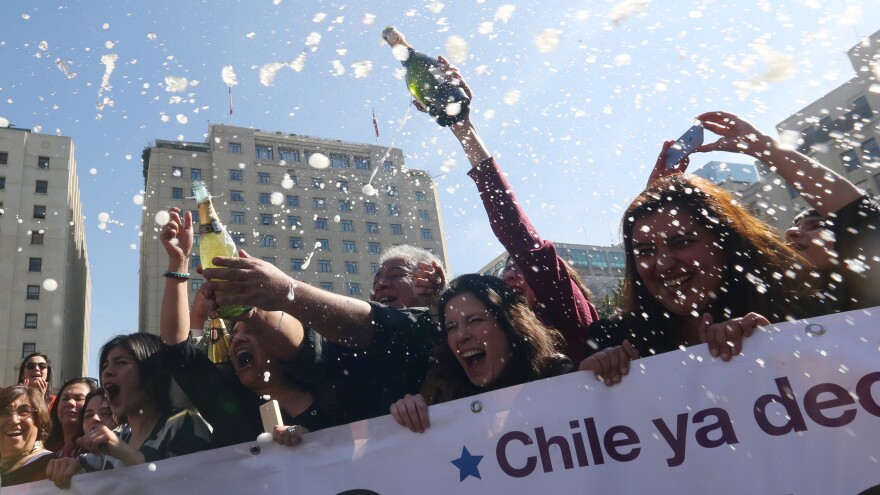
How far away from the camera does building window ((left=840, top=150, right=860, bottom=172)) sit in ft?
121

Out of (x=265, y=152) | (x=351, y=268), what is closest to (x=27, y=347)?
(x=351, y=268)

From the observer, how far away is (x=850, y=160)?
37.9m

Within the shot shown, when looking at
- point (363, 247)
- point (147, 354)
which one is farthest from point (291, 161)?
point (147, 354)

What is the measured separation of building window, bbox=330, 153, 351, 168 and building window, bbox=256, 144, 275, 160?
5539 millimetres

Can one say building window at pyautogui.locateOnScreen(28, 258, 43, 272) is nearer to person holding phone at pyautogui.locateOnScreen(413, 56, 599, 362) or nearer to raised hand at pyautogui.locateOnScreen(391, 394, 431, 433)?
person holding phone at pyautogui.locateOnScreen(413, 56, 599, 362)

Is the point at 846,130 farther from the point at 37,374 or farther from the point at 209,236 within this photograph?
the point at 209,236

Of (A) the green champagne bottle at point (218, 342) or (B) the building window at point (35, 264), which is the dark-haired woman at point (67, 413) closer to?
(A) the green champagne bottle at point (218, 342)

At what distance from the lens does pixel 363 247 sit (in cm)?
6109

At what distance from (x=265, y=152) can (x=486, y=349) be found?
6224 centimetres

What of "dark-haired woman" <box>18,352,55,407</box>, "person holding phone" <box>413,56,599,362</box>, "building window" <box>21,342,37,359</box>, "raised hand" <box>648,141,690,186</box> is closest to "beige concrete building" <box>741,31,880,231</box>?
"raised hand" <box>648,141,690,186</box>

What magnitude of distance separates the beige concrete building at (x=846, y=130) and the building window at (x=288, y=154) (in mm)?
40914

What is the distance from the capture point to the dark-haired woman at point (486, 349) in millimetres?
2828

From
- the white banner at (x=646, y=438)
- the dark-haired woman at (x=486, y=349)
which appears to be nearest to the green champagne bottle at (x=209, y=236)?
the white banner at (x=646, y=438)

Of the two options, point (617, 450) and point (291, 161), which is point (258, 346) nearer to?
point (617, 450)
